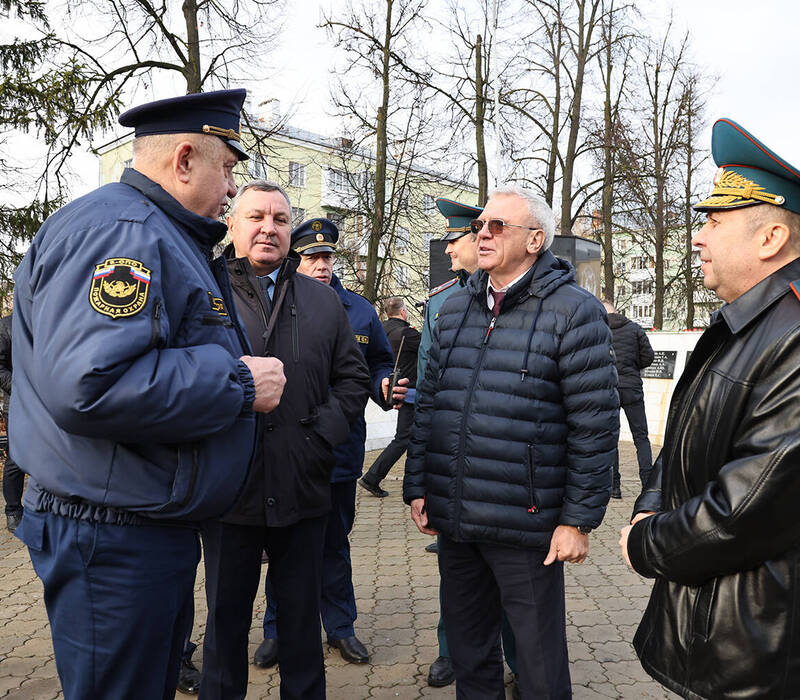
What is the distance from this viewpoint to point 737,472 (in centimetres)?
171

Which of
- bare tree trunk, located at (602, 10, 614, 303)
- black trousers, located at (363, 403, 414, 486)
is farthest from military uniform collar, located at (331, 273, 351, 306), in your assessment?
bare tree trunk, located at (602, 10, 614, 303)

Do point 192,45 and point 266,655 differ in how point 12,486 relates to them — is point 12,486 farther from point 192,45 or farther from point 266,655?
point 192,45

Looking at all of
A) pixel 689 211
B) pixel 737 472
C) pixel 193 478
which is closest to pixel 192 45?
pixel 193 478

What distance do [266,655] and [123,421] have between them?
2.54 m

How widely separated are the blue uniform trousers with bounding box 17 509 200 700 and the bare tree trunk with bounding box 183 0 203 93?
9799 millimetres

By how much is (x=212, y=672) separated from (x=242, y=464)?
1.28 meters

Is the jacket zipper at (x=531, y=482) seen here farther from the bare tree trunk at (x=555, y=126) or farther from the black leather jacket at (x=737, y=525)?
the bare tree trunk at (x=555, y=126)

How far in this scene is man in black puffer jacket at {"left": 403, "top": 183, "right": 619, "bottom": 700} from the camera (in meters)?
2.63

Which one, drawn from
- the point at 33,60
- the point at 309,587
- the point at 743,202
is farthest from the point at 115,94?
the point at 743,202

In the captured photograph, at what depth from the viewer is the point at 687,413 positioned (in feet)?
6.63

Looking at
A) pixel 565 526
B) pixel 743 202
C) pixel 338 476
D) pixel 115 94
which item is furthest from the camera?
pixel 115 94

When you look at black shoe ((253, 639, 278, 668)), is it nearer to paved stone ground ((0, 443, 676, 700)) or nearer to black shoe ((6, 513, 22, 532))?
paved stone ground ((0, 443, 676, 700))

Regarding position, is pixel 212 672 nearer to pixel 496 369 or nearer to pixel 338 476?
pixel 338 476

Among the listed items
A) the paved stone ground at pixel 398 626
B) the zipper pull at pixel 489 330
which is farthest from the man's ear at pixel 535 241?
the paved stone ground at pixel 398 626
